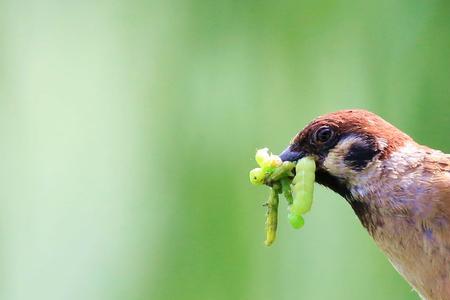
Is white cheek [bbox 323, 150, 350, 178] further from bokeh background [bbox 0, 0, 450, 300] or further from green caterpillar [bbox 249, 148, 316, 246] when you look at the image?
bokeh background [bbox 0, 0, 450, 300]

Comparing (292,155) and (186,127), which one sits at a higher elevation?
(292,155)

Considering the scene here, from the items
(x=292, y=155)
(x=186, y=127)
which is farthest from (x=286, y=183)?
(x=186, y=127)

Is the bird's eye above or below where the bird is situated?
above

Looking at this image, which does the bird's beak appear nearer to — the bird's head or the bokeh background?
the bird's head

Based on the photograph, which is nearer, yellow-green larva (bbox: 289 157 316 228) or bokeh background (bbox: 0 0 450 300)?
yellow-green larva (bbox: 289 157 316 228)

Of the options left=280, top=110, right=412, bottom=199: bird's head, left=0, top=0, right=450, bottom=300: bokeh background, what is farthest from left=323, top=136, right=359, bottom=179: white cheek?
left=0, top=0, right=450, bottom=300: bokeh background

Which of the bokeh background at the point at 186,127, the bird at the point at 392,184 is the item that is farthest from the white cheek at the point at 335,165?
the bokeh background at the point at 186,127

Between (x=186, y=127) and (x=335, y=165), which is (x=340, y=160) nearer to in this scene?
(x=335, y=165)
